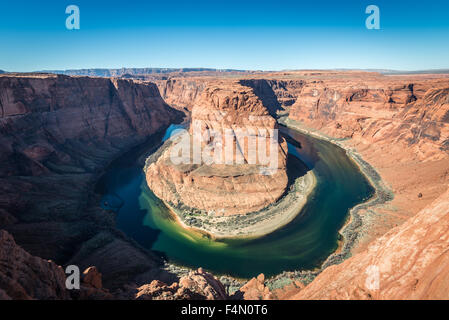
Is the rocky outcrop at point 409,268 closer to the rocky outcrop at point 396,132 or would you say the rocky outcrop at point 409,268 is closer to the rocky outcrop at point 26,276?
the rocky outcrop at point 26,276

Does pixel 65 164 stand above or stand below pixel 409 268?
above

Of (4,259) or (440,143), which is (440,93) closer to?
(440,143)

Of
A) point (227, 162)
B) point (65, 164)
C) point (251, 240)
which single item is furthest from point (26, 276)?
point (65, 164)

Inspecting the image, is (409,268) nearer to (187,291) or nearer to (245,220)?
(187,291)

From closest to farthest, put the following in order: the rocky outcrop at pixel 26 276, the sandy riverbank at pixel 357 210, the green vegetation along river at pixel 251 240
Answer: the rocky outcrop at pixel 26 276
the sandy riverbank at pixel 357 210
the green vegetation along river at pixel 251 240

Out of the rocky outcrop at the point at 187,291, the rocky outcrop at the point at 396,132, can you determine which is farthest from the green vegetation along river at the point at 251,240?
the rocky outcrop at the point at 187,291

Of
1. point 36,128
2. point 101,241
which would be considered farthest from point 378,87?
point 36,128
